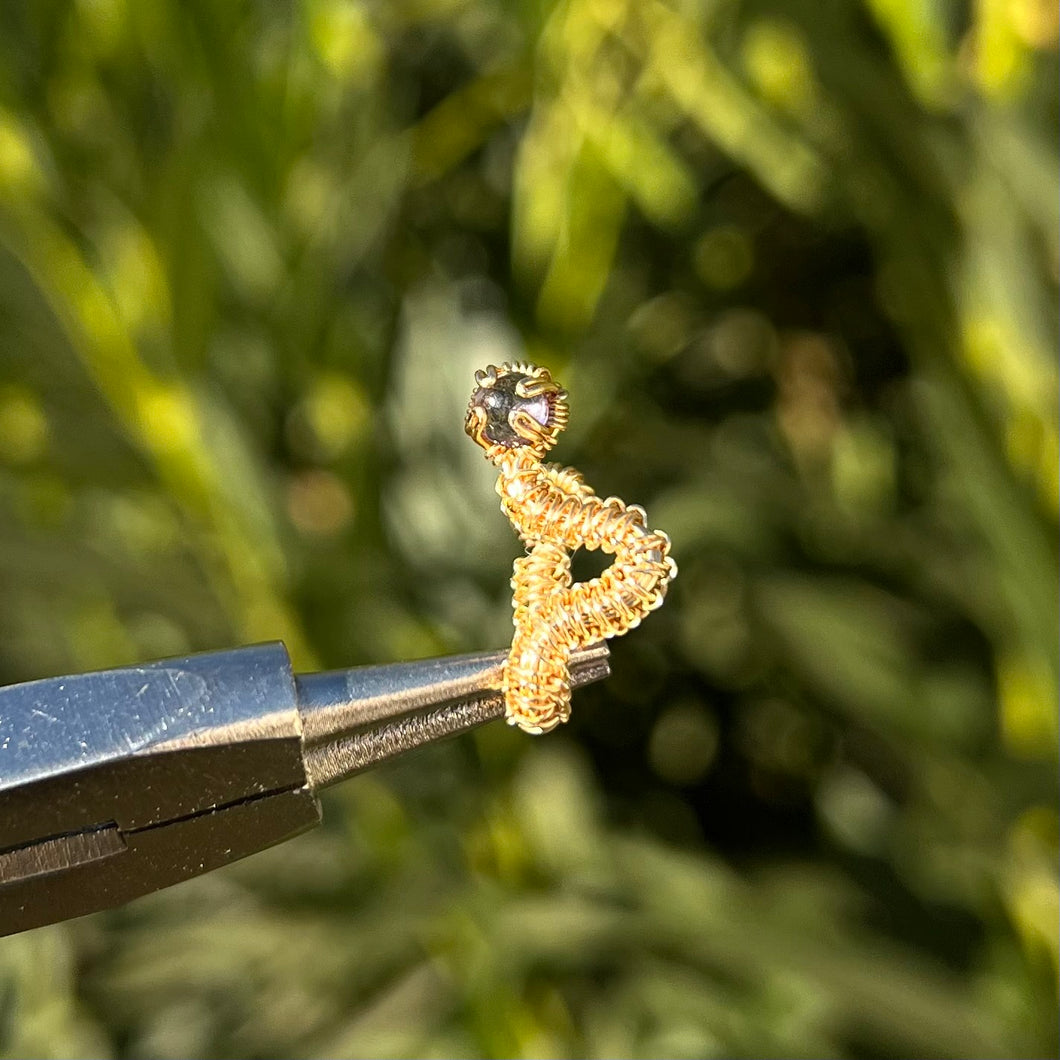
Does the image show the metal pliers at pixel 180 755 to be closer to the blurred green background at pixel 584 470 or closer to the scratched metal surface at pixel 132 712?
the scratched metal surface at pixel 132 712

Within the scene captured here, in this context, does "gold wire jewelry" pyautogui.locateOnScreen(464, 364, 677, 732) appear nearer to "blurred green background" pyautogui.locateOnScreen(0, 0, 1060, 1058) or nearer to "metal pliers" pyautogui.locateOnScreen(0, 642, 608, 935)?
"metal pliers" pyautogui.locateOnScreen(0, 642, 608, 935)

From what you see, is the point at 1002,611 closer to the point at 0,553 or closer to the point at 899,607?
the point at 899,607

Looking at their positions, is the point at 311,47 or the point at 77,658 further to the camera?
the point at 77,658

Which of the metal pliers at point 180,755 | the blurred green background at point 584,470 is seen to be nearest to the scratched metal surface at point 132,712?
the metal pliers at point 180,755

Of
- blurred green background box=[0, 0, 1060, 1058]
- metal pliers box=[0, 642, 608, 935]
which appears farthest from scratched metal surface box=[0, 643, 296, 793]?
blurred green background box=[0, 0, 1060, 1058]

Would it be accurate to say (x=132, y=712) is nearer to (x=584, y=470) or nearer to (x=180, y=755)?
(x=180, y=755)

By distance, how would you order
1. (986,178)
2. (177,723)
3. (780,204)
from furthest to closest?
(780,204) < (986,178) < (177,723)

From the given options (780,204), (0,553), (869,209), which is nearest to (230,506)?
(0,553)

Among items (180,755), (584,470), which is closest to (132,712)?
(180,755)
